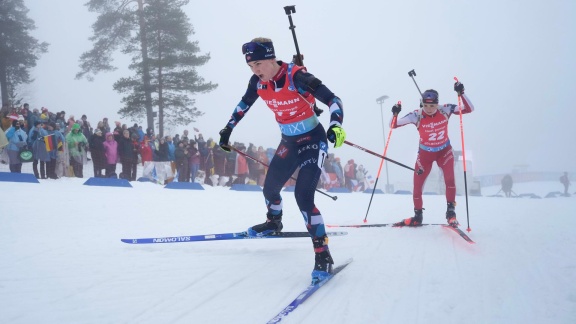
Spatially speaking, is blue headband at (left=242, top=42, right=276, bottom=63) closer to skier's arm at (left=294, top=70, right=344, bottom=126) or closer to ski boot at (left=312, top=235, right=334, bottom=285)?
skier's arm at (left=294, top=70, right=344, bottom=126)

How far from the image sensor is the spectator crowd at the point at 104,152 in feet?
36.7

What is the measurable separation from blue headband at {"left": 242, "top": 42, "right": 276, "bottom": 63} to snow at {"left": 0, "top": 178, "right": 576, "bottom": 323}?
2.21 metres

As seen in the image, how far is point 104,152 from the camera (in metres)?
13.1

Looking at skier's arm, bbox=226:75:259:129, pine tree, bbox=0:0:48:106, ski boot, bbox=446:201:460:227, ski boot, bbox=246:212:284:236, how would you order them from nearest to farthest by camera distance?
skier's arm, bbox=226:75:259:129
ski boot, bbox=246:212:284:236
ski boot, bbox=446:201:460:227
pine tree, bbox=0:0:48:106

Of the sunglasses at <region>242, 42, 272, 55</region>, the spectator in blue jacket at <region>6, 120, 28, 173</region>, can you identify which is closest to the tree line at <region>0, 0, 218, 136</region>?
the spectator in blue jacket at <region>6, 120, 28, 173</region>

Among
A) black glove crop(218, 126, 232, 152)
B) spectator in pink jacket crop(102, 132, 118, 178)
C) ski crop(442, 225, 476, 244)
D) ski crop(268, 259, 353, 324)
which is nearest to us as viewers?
ski crop(268, 259, 353, 324)

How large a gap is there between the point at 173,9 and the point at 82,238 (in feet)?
71.9

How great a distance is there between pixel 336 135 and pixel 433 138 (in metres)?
4.20

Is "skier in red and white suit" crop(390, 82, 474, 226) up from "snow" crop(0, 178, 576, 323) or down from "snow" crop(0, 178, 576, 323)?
up

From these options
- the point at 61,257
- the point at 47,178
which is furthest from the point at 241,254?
the point at 47,178

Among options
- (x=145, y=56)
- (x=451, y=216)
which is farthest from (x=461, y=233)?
(x=145, y=56)

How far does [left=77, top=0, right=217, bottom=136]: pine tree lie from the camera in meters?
23.5

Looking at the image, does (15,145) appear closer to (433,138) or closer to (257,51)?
(257,51)

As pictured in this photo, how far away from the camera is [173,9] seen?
24000mm
